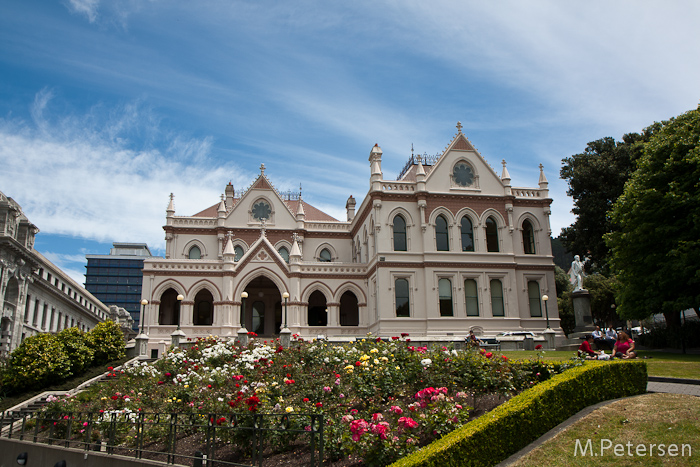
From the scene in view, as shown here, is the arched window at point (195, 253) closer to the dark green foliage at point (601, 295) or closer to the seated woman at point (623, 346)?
the seated woman at point (623, 346)

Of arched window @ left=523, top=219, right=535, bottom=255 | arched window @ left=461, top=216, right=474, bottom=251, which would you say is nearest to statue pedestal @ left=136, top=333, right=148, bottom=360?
arched window @ left=461, top=216, right=474, bottom=251

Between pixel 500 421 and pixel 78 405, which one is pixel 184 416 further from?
pixel 500 421

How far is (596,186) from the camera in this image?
4069cm

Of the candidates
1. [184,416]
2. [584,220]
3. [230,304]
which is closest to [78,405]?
[184,416]

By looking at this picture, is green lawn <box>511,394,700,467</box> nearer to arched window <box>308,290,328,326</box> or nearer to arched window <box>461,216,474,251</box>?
arched window <box>461,216,474,251</box>

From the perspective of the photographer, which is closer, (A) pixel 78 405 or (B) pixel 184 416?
(B) pixel 184 416

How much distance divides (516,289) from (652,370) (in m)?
20.4

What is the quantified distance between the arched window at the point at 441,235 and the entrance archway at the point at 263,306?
12.5 m

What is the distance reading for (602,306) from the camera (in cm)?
6000

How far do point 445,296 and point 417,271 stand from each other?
8.02 ft

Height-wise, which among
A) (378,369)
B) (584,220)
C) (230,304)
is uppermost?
(584,220)

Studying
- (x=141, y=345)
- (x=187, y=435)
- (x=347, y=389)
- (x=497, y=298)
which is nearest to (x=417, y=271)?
(x=497, y=298)

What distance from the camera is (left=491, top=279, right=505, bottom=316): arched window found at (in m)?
37.6

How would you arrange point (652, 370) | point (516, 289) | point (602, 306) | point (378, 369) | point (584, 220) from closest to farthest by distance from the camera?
point (378, 369)
point (652, 370)
point (516, 289)
point (584, 220)
point (602, 306)
